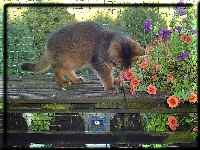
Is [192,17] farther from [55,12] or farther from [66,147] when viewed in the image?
[66,147]

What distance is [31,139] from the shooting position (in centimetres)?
125

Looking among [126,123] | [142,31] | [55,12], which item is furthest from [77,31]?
[126,123]

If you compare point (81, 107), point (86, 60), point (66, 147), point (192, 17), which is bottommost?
point (66, 147)

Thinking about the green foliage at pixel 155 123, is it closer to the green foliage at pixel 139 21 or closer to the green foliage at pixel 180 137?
the green foliage at pixel 180 137

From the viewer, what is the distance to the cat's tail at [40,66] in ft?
3.81

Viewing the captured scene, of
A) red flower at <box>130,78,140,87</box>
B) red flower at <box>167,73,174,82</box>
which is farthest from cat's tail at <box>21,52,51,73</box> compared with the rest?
red flower at <box>167,73,174,82</box>

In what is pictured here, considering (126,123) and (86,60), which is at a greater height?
(86,60)

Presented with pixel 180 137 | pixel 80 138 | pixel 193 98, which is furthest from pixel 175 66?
→ pixel 80 138

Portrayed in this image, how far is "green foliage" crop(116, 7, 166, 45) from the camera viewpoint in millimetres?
1158

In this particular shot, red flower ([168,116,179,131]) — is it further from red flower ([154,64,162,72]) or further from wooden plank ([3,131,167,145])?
red flower ([154,64,162,72])

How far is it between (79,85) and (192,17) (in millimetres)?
391

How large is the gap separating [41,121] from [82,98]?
146 millimetres

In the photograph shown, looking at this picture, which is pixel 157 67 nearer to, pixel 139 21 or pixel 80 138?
pixel 139 21

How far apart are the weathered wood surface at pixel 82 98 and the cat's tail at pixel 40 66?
24 mm
